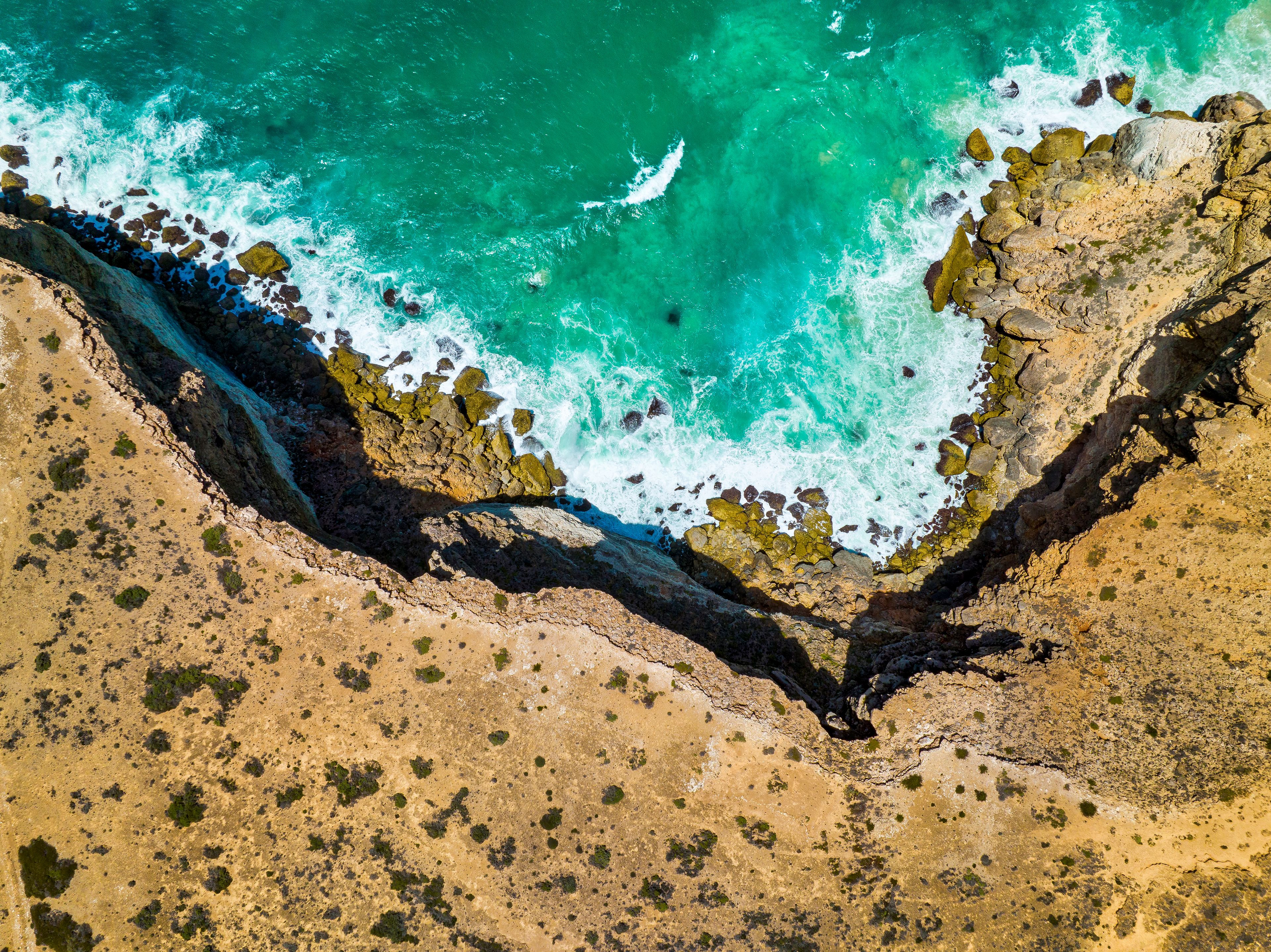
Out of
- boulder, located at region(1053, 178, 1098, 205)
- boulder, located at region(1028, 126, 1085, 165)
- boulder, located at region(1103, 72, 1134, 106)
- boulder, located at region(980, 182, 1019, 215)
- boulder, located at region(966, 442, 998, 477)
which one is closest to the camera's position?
boulder, located at region(1053, 178, 1098, 205)

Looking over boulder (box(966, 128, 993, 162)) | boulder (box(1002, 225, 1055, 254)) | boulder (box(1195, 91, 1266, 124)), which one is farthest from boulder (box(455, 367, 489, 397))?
boulder (box(966, 128, 993, 162))

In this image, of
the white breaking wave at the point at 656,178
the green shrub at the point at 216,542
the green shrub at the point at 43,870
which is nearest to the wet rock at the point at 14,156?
the green shrub at the point at 216,542

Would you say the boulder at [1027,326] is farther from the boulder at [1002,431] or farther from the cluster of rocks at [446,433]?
the cluster of rocks at [446,433]

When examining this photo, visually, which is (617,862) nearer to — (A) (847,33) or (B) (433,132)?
(B) (433,132)

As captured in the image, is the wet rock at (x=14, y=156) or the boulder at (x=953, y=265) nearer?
the wet rock at (x=14, y=156)

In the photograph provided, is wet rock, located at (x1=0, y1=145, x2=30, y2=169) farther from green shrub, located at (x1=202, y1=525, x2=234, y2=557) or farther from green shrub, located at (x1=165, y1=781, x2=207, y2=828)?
green shrub, located at (x1=165, y1=781, x2=207, y2=828)
